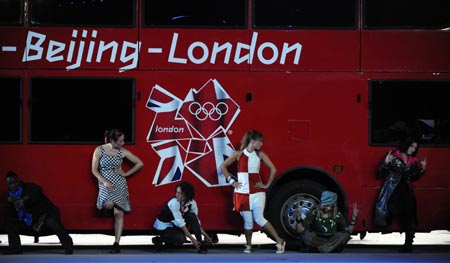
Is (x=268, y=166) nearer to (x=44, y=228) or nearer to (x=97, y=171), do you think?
(x=97, y=171)

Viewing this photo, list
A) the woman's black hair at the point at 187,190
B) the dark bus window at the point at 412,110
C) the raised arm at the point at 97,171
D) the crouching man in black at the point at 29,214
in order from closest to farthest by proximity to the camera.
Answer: the crouching man in black at the point at 29,214, the woman's black hair at the point at 187,190, the raised arm at the point at 97,171, the dark bus window at the point at 412,110

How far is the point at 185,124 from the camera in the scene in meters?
14.8

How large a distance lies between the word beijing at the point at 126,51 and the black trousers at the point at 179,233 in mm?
2163

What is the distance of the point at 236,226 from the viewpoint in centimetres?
1493

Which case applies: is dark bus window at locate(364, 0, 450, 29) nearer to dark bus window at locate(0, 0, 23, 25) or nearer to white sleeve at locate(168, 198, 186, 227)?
white sleeve at locate(168, 198, 186, 227)

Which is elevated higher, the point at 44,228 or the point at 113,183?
the point at 113,183

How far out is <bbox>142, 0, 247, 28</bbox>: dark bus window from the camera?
14.7 metres

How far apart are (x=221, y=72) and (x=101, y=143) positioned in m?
1.92

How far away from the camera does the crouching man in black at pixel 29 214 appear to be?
14109mm

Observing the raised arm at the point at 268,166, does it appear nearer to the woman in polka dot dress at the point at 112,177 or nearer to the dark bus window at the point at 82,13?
the woman in polka dot dress at the point at 112,177

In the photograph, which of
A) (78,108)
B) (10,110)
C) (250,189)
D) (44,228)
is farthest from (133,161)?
(10,110)

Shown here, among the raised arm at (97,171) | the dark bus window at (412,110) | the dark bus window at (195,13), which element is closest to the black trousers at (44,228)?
→ the raised arm at (97,171)

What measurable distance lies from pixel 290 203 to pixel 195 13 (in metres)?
2.94

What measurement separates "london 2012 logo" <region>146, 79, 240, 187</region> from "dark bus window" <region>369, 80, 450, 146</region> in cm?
198
